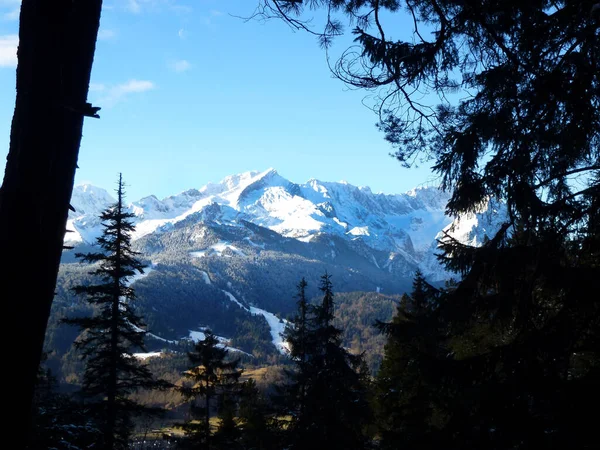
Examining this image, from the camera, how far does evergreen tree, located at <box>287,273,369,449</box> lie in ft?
50.1

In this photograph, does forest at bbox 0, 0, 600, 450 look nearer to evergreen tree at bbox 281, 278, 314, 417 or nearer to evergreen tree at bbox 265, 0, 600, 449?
evergreen tree at bbox 265, 0, 600, 449

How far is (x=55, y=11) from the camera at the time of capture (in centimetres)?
307

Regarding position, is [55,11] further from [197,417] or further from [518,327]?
[197,417]

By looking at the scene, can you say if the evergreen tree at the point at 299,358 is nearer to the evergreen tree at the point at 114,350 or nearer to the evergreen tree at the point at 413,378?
the evergreen tree at the point at 413,378

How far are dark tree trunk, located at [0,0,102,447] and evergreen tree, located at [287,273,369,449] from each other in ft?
44.5

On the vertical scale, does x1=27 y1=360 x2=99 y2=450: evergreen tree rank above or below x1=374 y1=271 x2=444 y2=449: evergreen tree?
below

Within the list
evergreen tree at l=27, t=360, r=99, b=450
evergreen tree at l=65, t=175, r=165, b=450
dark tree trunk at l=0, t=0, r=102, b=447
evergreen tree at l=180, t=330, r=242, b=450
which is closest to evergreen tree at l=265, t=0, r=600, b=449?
dark tree trunk at l=0, t=0, r=102, b=447

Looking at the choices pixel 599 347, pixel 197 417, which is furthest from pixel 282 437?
pixel 599 347

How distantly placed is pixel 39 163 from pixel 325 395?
14.2 meters

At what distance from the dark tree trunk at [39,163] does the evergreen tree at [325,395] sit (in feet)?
44.5

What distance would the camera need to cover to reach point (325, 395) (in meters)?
15.7

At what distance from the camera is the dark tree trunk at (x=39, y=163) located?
287 cm

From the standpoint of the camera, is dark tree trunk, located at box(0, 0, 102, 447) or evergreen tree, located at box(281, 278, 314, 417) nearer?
dark tree trunk, located at box(0, 0, 102, 447)

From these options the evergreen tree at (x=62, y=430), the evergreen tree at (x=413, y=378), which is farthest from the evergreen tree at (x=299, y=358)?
the evergreen tree at (x=62, y=430)
